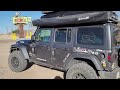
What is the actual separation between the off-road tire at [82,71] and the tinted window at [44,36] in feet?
5.10

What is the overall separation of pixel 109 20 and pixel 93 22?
1.43ft

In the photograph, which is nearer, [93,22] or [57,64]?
[93,22]

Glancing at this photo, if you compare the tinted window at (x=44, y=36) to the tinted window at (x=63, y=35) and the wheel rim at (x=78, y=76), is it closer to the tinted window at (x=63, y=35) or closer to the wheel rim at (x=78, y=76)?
the tinted window at (x=63, y=35)

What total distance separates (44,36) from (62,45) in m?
0.94

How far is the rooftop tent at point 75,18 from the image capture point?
4332 mm

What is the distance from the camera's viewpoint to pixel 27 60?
651 cm

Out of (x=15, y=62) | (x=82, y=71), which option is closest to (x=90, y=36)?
(x=82, y=71)

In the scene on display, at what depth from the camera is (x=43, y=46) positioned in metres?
5.69

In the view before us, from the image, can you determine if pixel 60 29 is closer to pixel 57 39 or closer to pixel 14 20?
pixel 57 39

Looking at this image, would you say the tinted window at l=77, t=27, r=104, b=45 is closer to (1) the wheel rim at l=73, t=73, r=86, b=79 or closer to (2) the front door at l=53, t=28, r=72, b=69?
(2) the front door at l=53, t=28, r=72, b=69
